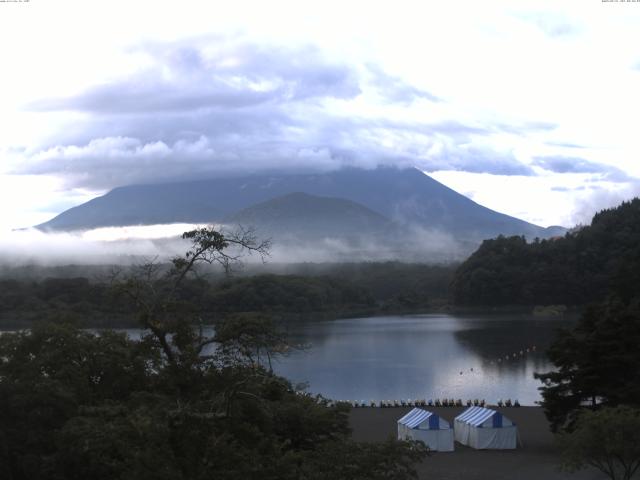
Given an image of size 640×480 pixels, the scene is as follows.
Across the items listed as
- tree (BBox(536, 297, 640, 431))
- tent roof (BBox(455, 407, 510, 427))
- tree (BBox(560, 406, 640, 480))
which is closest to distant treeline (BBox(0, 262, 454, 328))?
tent roof (BBox(455, 407, 510, 427))

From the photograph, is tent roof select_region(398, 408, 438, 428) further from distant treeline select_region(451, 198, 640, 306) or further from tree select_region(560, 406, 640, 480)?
distant treeline select_region(451, 198, 640, 306)

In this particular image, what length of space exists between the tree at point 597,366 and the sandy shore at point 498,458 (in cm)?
87

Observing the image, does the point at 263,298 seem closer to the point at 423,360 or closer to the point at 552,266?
the point at 552,266

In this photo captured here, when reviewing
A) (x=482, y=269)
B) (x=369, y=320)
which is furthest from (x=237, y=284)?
(x=482, y=269)

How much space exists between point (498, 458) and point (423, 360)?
2191cm

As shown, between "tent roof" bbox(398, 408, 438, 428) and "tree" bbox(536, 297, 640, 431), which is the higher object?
"tree" bbox(536, 297, 640, 431)

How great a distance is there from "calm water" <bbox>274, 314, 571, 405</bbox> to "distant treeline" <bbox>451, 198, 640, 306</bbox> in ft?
42.4

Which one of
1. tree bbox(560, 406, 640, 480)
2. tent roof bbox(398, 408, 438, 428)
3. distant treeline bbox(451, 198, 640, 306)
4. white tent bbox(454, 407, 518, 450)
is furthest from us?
distant treeline bbox(451, 198, 640, 306)

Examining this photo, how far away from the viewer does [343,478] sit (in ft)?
24.8

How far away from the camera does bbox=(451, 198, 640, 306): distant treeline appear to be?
232 feet

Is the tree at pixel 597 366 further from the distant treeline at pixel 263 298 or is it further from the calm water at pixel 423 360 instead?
the distant treeline at pixel 263 298

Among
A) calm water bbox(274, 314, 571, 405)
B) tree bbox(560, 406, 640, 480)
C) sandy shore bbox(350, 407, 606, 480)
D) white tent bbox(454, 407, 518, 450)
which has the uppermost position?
tree bbox(560, 406, 640, 480)

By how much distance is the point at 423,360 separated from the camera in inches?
1479

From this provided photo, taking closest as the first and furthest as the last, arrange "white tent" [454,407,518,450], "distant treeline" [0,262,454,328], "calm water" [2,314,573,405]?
"white tent" [454,407,518,450], "calm water" [2,314,573,405], "distant treeline" [0,262,454,328]
